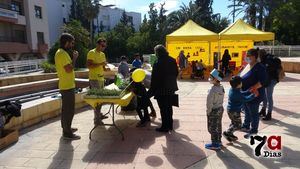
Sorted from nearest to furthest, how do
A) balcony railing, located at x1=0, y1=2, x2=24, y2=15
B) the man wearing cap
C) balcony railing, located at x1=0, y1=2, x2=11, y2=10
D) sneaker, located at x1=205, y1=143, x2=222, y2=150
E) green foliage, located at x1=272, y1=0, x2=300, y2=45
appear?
sneaker, located at x1=205, y1=143, x2=222, y2=150 < the man wearing cap < balcony railing, located at x1=0, y1=2, x2=11, y2=10 < balcony railing, located at x1=0, y1=2, x2=24, y2=15 < green foliage, located at x1=272, y1=0, x2=300, y2=45

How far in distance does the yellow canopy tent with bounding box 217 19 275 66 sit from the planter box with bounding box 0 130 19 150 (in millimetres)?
11423

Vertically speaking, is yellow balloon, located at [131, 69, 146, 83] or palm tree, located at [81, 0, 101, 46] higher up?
palm tree, located at [81, 0, 101, 46]

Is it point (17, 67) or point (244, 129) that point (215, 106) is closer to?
point (244, 129)

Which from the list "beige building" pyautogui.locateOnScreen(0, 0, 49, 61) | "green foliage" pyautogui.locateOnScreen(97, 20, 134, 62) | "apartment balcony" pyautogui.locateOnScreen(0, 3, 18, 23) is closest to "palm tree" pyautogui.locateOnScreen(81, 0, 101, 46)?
"green foliage" pyautogui.locateOnScreen(97, 20, 134, 62)

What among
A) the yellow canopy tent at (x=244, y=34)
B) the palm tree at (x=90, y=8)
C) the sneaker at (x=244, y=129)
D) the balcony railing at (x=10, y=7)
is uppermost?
the palm tree at (x=90, y=8)

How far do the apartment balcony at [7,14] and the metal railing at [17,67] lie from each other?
794 cm

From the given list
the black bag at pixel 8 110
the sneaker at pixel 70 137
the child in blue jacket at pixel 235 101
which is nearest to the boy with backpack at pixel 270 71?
the child in blue jacket at pixel 235 101

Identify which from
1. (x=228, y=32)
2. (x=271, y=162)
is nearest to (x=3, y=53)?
(x=228, y=32)

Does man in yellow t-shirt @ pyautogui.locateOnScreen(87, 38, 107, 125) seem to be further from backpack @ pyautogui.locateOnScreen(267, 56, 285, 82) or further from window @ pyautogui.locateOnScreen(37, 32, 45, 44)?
window @ pyautogui.locateOnScreen(37, 32, 45, 44)

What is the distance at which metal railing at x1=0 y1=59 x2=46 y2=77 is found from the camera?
20703 mm

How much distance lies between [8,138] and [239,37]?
38.5 ft

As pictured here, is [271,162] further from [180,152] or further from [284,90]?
[284,90]

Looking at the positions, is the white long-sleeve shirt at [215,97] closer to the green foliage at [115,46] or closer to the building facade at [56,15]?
the green foliage at [115,46]

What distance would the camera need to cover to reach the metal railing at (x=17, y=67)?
20.7 meters
